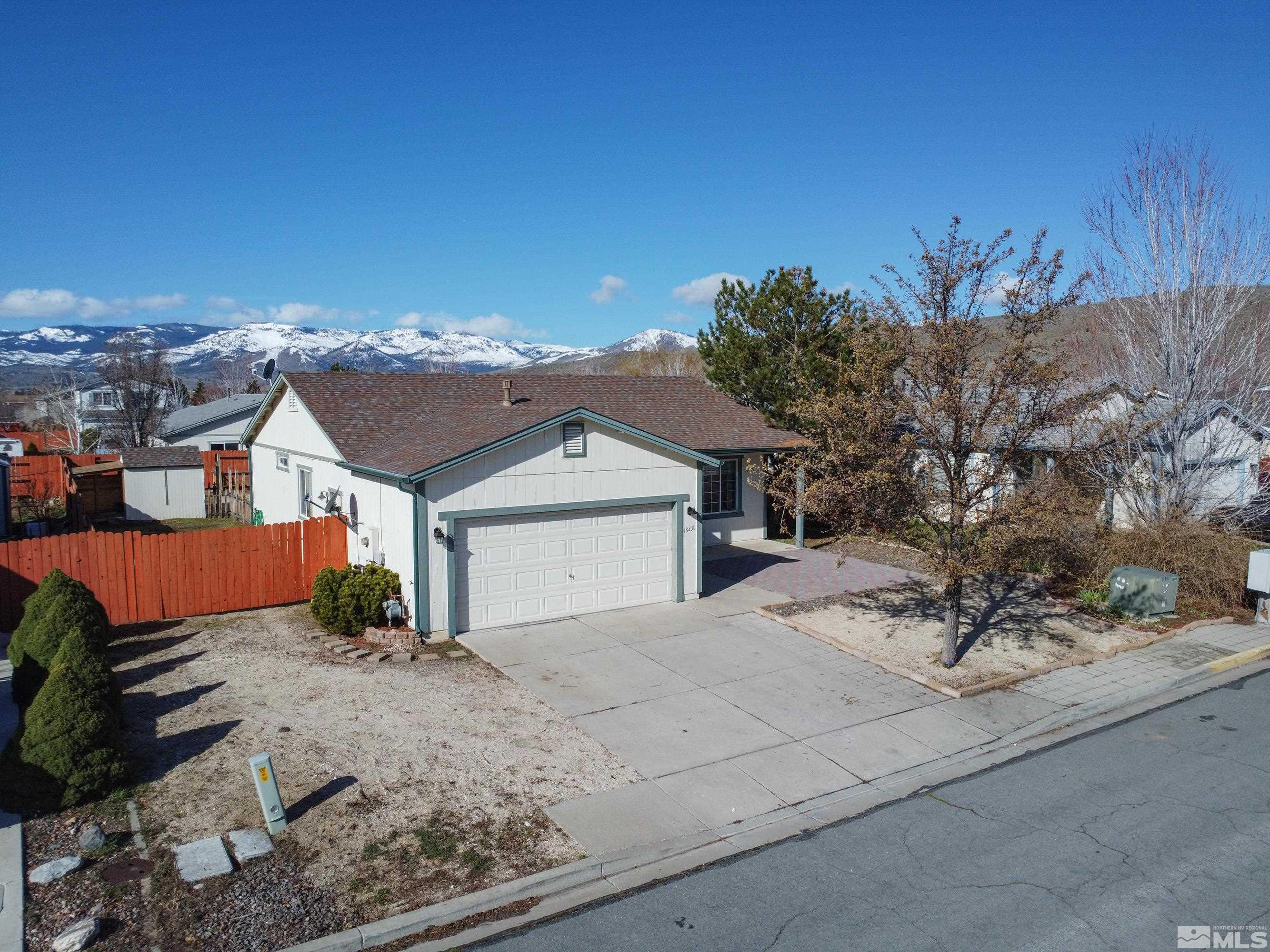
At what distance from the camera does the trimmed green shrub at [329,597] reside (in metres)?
13.4

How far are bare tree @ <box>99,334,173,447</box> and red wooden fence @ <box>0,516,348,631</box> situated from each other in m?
28.7

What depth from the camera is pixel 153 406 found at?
46.6 metres

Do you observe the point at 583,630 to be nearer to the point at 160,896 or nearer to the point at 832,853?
the point at 832,853

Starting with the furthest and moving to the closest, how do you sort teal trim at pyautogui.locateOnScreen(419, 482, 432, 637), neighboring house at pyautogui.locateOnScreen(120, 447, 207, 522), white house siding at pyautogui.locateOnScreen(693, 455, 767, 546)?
1. neighboring house at pyautogui.locateOnScreen(120, 447, 207, 522)
2. white house siding at pyautogui.locateOnScreen(693, 455, 767, 546)
3. teal trim at pyautogui.locateOnScreen(419, 482, 432, 637)

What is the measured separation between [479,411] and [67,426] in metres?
42.4

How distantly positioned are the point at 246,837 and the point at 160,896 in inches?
Result: 34.4

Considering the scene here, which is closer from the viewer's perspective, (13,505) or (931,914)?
(931,914)

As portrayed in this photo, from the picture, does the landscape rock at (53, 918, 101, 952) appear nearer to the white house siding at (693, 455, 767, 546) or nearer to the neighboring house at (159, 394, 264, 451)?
the white house siding at (693, 455, 767, 546)

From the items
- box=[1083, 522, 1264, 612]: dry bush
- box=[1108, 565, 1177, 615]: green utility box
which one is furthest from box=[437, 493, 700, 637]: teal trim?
box=[1083, 522, 1264, 612]: dry bush

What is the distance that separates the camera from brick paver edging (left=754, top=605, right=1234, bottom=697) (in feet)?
37.8

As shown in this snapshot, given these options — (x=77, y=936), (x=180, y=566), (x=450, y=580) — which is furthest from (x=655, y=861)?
(x=180, y=566)

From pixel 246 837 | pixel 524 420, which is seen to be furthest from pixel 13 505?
pixel 246 837

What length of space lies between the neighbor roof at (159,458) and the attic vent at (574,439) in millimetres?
18443

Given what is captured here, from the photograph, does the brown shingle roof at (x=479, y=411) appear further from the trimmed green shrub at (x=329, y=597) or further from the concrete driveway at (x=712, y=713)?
the concrete driveway at (x=712, y=713)
